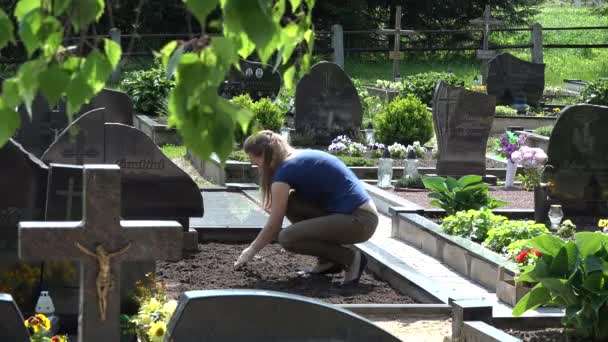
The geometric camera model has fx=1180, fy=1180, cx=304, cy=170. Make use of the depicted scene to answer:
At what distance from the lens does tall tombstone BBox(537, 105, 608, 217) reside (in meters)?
11.7

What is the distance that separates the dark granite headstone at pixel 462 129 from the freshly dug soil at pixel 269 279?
6156mm

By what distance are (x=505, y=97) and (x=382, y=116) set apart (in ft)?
25.2

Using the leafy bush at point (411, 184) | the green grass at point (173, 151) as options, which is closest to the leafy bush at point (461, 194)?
the leafy bush at point (411, 184)

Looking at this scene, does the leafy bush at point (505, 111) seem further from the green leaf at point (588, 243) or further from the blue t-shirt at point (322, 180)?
the green leaf at point (588, 243)

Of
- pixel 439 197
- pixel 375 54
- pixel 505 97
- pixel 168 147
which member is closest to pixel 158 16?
pixel 375 54

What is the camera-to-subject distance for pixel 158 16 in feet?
119

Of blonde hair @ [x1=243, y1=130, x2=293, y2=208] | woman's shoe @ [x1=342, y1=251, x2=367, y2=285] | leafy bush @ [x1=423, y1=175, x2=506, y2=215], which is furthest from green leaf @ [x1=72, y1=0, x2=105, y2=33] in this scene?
leafy bush @ [x1=423, y1=175, x2=506, y2=215]

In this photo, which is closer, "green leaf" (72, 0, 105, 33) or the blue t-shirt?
"green leaf" (72, 0, 105, 33)

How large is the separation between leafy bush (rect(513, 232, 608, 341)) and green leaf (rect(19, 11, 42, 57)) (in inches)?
151

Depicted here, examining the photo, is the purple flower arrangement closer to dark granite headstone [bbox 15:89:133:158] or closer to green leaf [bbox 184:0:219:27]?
dark granite headstone [bbox 15:89:133:158]

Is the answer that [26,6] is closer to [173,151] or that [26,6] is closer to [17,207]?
[17,207]

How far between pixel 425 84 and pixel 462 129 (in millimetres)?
7770

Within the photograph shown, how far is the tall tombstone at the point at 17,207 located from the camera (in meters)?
6.87

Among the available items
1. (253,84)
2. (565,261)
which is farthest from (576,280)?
(253,84)
